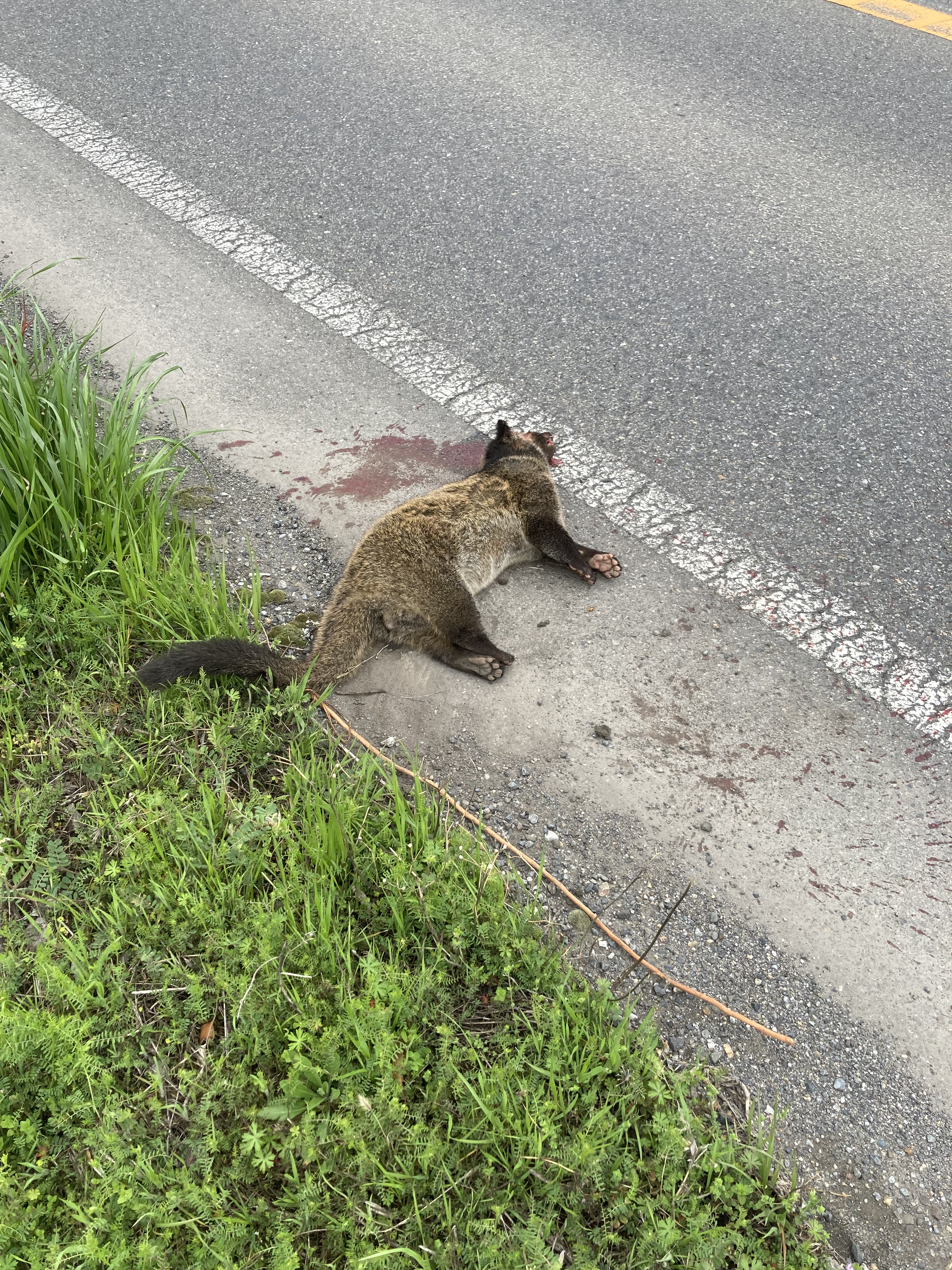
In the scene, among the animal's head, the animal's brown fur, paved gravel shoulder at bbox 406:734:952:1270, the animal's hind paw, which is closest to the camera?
paved gravel shoulder at bbox 406:734:952:1270

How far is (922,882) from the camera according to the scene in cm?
256

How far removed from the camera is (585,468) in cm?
388

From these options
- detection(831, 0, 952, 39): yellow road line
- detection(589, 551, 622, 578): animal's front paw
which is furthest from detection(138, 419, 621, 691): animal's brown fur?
detection(831, 0, 952, 39): yellow road line

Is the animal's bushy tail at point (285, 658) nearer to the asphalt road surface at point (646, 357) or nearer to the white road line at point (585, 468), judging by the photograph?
the asphalt road surface at point (646, 357)

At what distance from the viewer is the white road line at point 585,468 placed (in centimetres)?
312

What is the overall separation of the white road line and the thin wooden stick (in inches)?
46.1

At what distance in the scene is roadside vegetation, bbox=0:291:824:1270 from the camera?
191cm

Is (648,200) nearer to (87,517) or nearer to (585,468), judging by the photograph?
(585,468)

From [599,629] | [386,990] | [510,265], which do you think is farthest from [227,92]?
[386,990]

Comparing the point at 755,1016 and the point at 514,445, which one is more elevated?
the point at 514,445

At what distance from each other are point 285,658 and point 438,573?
65 cm

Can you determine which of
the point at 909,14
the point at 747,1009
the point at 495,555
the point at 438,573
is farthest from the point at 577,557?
the point at 909,14

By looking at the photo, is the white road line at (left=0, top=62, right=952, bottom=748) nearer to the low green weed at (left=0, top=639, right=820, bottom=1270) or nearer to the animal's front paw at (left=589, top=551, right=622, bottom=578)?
the animal's front paw at (left=589, top=551, right=622, bottom=578)

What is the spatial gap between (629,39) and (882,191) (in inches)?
101
